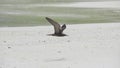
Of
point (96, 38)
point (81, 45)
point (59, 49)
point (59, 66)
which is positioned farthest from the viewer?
point (96, 38)

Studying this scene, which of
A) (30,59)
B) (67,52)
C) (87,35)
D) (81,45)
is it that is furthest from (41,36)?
(30,59)

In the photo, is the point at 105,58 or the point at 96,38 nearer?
the point at 105,58

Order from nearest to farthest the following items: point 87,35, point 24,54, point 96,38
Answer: point 24,54, point 96,38, point 87,35

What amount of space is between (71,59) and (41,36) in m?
5.17

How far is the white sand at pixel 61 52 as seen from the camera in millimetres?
9406

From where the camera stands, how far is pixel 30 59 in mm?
10023

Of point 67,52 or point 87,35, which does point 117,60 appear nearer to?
Result: point 67,52

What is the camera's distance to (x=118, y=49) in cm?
1143

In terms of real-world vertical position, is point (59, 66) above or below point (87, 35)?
above

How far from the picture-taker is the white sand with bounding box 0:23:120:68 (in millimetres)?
9406

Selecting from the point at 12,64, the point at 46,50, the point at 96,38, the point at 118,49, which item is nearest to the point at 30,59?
the point at 12,64

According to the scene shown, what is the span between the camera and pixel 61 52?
36.4ft

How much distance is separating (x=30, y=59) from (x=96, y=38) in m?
4.61

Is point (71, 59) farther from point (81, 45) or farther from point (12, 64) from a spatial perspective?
point (81, 45)
